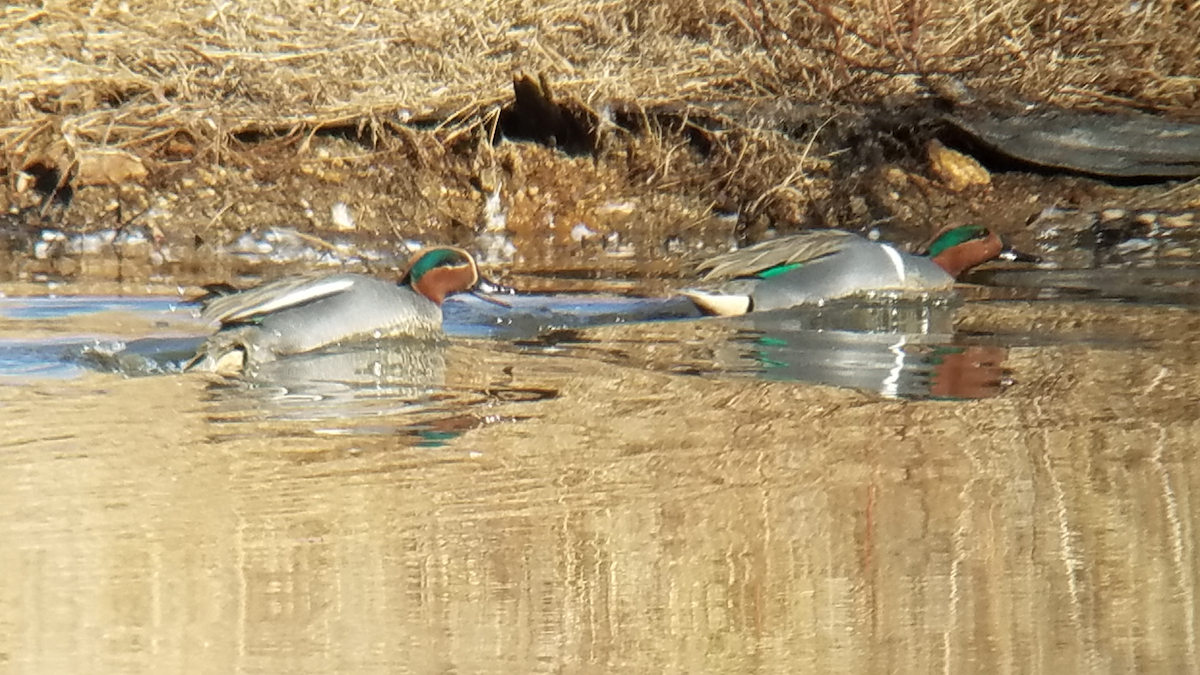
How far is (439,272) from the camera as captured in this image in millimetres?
6328

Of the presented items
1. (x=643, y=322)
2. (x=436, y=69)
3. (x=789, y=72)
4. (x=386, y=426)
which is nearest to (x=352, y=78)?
(x=436, y=69)

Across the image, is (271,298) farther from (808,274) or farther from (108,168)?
(108,168)

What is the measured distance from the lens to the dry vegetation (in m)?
8.88

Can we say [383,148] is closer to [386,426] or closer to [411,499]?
[386,426]

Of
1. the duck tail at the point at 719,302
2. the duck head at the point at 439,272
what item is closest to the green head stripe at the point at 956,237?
the duck tail at the point at 719,302

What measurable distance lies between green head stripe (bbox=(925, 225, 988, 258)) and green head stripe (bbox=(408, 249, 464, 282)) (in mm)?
2112

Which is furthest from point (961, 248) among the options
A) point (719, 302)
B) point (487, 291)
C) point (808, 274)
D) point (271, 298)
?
point (271, 298)

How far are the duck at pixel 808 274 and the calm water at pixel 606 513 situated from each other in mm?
954

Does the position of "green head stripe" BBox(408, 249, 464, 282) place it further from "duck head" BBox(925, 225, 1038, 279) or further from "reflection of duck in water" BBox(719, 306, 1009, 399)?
"duck head" BBox(925, 225, 1038, 279)

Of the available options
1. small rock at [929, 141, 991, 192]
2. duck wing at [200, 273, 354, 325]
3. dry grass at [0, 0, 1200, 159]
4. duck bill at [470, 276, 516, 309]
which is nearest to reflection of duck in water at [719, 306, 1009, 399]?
duck bill at [470, 276, 516, 309]

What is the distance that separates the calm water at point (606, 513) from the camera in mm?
3400

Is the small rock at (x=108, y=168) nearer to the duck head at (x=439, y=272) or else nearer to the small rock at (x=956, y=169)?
the duck head at (x=439, y=272)

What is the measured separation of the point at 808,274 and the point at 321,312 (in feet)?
6.45

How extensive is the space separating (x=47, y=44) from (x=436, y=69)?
2.15m
